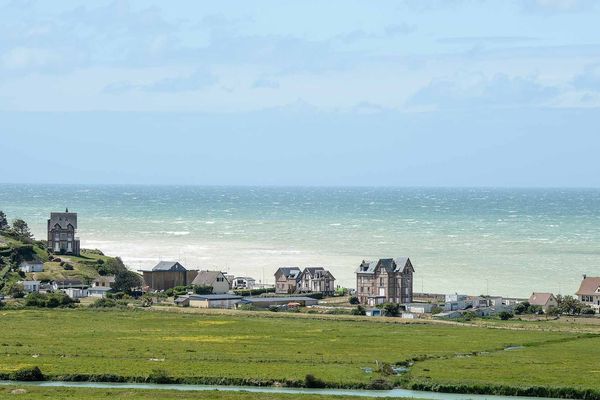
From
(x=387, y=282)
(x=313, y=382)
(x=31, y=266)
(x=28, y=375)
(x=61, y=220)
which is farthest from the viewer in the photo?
(x=61, y=220)

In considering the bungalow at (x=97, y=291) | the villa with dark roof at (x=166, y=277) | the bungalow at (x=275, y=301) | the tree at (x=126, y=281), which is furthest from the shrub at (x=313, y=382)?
the villa with dark roof at (x=166, y=277)

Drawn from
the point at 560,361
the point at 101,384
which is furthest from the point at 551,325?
the point at 101,384

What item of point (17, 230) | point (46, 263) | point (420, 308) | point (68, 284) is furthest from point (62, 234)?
point (420, 308)

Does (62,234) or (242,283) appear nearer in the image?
(242,283)

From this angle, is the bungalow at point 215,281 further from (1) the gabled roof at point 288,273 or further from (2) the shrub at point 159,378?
(2) the shrub at point 159,378

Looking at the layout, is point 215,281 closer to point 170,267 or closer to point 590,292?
point 170,267

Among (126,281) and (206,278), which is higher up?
(206,278)

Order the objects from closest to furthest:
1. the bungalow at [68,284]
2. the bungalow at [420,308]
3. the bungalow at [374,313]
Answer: the bungalow at [374,313], the bungalow at [420,308], the bungalow at [68,284]
